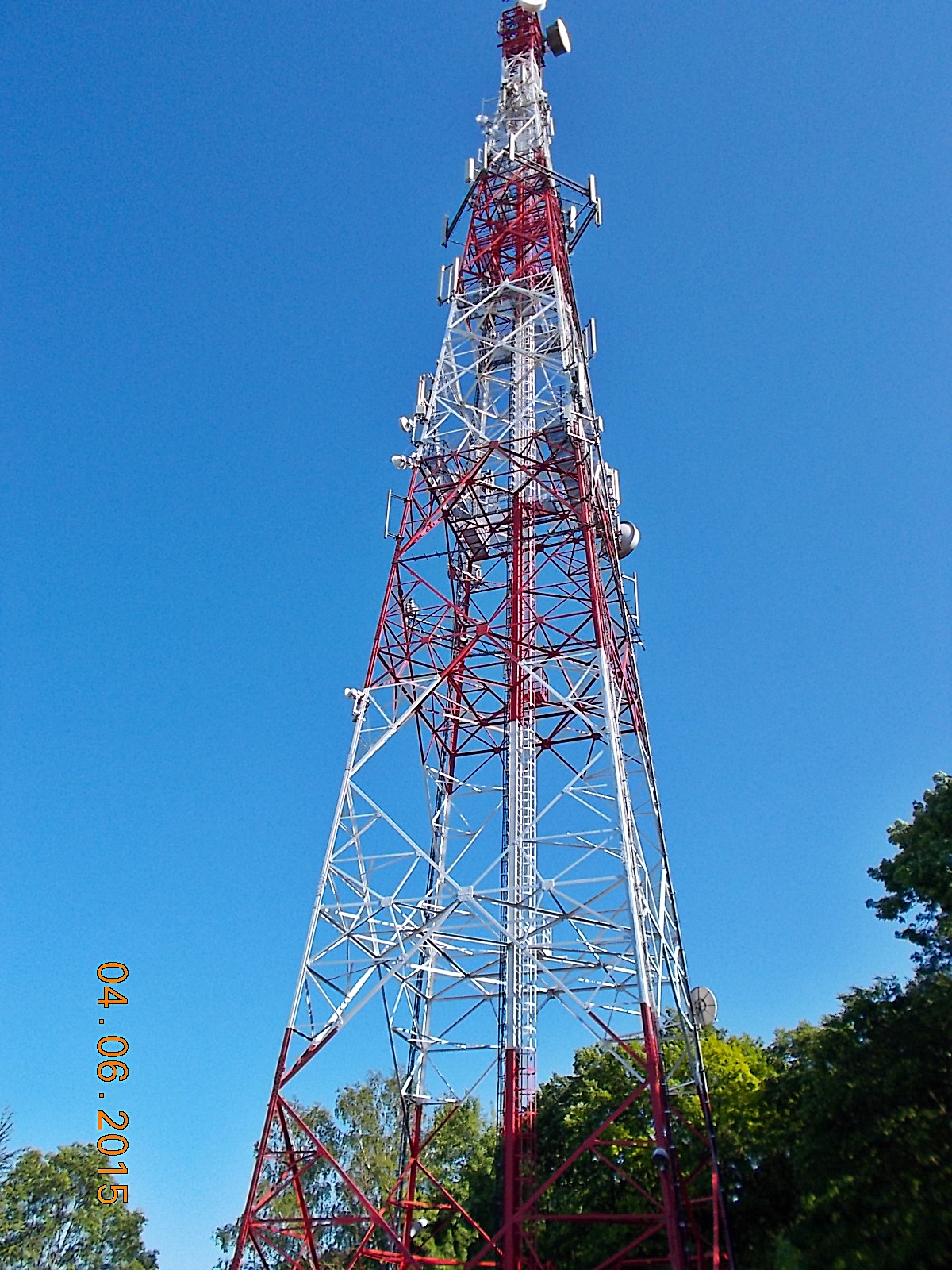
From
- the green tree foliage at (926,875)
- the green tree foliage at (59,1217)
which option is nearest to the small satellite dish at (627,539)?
the green tree foliage at (926,875)

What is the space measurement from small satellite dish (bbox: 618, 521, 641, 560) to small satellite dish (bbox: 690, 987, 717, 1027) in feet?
32.7

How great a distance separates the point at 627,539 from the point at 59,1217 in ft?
123

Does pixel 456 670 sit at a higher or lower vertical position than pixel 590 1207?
higher

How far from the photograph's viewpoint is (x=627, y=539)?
2217 cm

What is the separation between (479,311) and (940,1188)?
20.5m

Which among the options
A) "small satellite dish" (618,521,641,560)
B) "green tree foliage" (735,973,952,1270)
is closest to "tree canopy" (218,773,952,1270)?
"green tree foliage" (735,973,952,1270)

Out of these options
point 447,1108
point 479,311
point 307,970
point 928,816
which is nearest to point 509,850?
point 307,970

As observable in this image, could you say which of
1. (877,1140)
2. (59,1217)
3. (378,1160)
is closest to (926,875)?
(877,1140)

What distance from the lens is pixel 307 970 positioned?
15.1m

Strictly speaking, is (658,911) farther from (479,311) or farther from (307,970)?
(479,311)

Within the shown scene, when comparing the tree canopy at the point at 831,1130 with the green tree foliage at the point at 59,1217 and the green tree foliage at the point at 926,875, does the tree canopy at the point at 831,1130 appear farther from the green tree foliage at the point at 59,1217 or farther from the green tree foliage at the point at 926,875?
the green tree foliage at the point at 59,1217

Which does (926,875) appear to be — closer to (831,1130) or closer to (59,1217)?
(831,1130)

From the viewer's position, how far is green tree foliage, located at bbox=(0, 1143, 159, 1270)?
121 ft

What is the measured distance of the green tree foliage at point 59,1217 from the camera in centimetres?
3691
